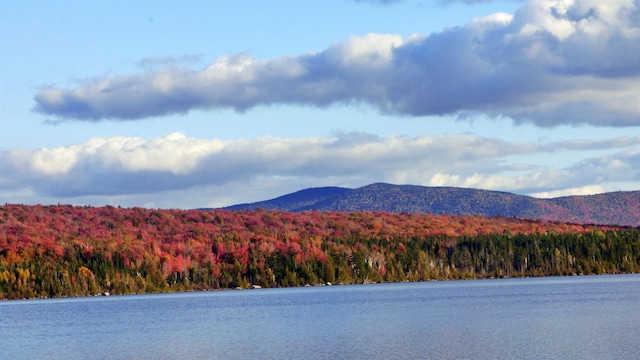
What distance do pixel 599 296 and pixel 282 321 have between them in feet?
168

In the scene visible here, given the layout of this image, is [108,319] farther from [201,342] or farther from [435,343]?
[435,343]

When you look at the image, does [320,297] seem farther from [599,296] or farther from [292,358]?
[292,358]

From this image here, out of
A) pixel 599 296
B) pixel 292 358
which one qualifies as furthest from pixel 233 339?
pixel 599 296

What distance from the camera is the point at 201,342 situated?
9481 cm

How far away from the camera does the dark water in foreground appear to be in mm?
80688

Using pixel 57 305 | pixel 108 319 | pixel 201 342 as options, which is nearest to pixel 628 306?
pixel 201 342

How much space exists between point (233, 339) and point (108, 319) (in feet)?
142

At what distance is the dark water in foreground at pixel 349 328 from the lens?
3177 inches

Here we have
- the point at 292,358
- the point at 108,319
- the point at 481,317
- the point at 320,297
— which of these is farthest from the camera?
the point at 320,297

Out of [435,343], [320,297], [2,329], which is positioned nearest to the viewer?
[435,343]

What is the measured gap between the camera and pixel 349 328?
104 meters

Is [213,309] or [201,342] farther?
[213,309]

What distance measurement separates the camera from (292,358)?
3095 inches

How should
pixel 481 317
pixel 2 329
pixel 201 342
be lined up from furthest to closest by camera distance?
1. pixel 2 329
2. pixel 481 317
3. pixel 201 342
